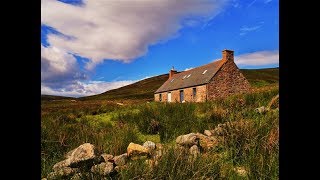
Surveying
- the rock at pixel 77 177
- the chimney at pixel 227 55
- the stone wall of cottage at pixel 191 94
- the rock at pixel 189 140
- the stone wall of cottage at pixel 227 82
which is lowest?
the rock at pixel 77 177

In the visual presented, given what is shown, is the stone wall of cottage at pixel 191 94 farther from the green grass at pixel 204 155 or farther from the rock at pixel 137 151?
the rock at pixel 137 151

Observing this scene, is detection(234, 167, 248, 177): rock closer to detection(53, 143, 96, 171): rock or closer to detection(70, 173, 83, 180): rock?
detection(53, 143, 96, 171): rock

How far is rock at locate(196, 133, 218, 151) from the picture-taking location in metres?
5.62

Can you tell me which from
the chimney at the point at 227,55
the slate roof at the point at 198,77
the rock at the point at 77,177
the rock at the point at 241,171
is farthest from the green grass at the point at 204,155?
the chimney at the point at 227,55

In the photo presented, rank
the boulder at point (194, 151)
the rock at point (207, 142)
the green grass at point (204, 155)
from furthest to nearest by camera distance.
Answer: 1. the rock at point (207, 142)
2. the boulder at point (194, 151)
3. the green grass at point (204, 155)

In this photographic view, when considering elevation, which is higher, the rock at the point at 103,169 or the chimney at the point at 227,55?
the chimney at the point at 227,55

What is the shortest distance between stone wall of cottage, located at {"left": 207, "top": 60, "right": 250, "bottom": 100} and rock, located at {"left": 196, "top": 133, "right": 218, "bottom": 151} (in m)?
24.3

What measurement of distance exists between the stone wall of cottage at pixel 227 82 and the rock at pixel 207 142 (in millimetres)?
24307

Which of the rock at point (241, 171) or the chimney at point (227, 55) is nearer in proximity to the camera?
the rock at point (241, 171)

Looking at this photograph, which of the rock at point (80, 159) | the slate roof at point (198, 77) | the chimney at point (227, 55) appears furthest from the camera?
the chimney at point (227, 55)

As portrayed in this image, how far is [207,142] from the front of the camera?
5.92 metres

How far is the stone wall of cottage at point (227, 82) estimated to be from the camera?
100 feet
